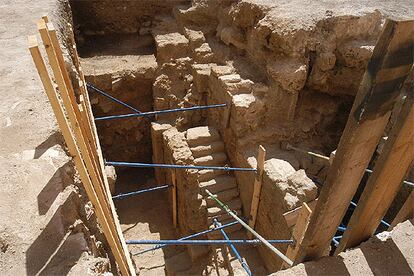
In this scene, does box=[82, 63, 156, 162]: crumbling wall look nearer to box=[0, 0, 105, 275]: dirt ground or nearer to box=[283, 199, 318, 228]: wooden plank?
box=[0, 0, 105, 275]: dirt ground

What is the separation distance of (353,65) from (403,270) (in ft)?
15.4

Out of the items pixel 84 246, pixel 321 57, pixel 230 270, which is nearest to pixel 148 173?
pixel 230 270

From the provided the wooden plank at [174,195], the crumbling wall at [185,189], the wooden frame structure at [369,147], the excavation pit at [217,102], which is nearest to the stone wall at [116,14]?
the excavation pit at [217,102]

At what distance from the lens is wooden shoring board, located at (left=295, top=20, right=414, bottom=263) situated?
1.55 metres

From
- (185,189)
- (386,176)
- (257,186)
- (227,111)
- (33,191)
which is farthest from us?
(185,189)

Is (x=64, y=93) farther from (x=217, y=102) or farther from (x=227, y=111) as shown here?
(x=217, y=102)

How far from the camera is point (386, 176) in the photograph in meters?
2.05

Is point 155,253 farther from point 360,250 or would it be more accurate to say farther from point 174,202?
point 360,250

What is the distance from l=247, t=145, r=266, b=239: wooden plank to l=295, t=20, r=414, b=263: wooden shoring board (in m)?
3.03

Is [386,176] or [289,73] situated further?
[289,73]

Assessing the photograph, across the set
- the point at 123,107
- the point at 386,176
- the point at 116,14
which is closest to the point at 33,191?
the point at 386,176

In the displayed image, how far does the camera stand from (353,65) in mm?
6000

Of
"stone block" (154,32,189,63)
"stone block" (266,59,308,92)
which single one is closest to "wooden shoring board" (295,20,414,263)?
"stone block" (266,59,308,92)

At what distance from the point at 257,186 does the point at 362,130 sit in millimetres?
4041
